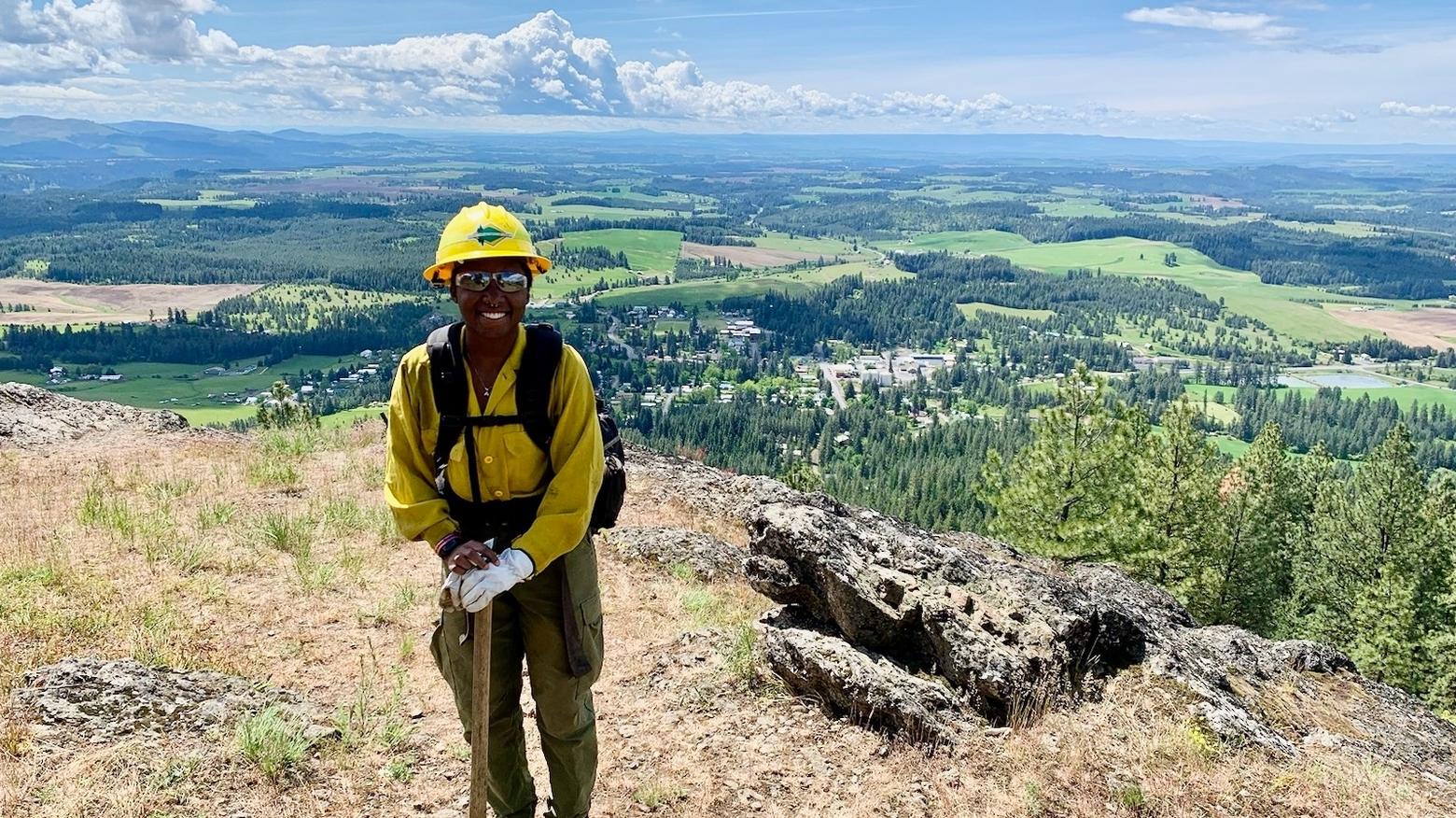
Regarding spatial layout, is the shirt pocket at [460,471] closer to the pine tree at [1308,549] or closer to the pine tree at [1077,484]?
the pine tree at [1077,484]

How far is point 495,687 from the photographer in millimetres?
4105

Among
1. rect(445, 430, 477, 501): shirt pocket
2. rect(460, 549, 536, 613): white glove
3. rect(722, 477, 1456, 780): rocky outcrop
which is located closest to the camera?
rect(460, 549, 536, 613): white glove

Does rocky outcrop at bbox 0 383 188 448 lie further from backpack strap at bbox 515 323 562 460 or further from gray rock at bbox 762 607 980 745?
backpack strap at bbox 515 323 562 460

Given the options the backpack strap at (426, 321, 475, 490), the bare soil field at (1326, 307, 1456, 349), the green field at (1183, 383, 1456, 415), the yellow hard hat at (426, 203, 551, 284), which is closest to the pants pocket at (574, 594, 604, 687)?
the backpack strap at (426, 321, 475, 490)

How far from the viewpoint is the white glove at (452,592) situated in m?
3.55

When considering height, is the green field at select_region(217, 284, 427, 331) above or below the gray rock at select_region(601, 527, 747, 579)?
below

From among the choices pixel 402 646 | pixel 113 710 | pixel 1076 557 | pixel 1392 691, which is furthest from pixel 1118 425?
pixel 113 710

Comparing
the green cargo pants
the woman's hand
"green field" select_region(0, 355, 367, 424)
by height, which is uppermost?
the woman's hand

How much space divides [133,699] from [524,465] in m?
3.67

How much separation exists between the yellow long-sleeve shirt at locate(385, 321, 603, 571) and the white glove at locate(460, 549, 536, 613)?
0.08m

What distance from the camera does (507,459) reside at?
377 centimetres

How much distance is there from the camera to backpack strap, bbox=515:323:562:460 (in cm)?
369

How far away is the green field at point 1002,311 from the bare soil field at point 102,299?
153 metres

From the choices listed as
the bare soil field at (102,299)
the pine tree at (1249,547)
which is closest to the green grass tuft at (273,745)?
the pine tree at (1249,547)
